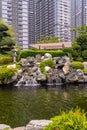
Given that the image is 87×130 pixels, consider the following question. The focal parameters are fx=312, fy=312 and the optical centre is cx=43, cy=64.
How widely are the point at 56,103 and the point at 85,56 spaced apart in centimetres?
2687

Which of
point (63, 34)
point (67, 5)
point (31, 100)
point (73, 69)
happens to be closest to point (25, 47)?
point (63, 34)

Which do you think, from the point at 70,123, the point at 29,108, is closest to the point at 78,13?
the point at 29,108

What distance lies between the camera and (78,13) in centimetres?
11825

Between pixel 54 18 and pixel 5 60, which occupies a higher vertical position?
pixel 54 18

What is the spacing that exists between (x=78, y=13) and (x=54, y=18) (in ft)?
50.5

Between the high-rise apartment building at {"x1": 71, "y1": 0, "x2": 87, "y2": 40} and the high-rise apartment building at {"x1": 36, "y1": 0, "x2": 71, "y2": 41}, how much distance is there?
4857 millimetres

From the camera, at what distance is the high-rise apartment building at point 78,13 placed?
372 feet

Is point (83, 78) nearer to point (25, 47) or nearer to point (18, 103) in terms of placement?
point (18, 103)

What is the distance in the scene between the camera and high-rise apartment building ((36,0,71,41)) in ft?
352

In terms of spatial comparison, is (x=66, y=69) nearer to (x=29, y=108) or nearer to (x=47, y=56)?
(x=47, y=56)

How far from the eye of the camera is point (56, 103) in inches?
836

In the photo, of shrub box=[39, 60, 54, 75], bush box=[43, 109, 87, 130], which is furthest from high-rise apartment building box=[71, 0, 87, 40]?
bush box=[43, 109, 87, 130]

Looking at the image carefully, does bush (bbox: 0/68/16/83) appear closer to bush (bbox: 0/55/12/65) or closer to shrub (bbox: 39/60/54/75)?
shrub (bbox: 39/60/54/75)

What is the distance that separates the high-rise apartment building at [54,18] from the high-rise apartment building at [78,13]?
486 cm
